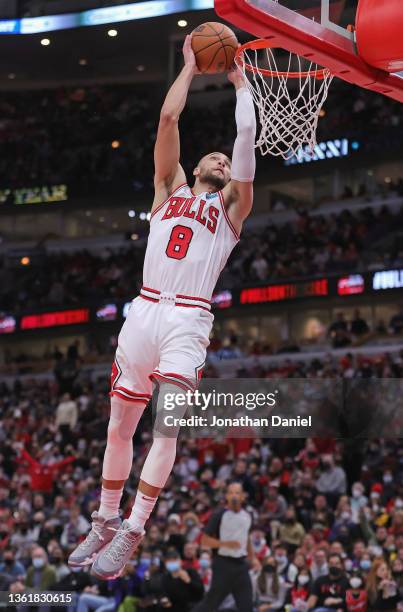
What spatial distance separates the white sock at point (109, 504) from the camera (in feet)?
22.6

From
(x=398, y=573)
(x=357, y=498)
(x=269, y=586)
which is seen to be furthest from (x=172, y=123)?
(x=357, y=498)

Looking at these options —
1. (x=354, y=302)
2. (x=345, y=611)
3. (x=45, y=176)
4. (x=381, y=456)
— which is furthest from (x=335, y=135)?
(x=345, y=611)

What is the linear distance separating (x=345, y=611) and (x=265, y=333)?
53.3ft

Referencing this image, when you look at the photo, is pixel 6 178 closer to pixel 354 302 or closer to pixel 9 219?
pixel 9 219

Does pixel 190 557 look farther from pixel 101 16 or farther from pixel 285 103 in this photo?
pixel 101 16

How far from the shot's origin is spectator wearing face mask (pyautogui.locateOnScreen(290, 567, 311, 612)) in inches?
497

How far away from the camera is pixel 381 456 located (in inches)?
672

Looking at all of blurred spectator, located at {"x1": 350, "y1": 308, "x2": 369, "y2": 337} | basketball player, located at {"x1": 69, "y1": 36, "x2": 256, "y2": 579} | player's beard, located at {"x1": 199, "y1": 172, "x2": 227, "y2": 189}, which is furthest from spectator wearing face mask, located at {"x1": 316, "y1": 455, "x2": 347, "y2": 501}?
player's beard, located at {"x1": 199, "y1": 172, "x2": 227, "y2": 189}

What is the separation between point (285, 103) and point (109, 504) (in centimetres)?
328

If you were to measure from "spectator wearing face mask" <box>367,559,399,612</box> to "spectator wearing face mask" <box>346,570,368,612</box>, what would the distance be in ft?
0.26

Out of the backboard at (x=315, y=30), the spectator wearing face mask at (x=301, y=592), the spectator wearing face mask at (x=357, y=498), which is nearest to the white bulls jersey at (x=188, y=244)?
the backboard at (x=315, y=30)

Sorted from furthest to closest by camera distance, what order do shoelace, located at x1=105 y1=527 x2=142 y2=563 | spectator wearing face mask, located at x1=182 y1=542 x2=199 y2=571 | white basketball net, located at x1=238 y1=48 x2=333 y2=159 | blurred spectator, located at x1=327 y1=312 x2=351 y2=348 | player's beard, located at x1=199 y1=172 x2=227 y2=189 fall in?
blurred spectator, located at x1=327 y1=312 x2=351 y2=348 < spectator wearing face mask, located at x1=182 y1=542 x2=199 y2=571 < white basketball net, located at x1=238 y1=48 x2=333 y2=159 < player's beard, located at x1=199 y1=172 x2=227 y2=189 < shoelace, located at x1=105 y1=527 x2=142 y2=563

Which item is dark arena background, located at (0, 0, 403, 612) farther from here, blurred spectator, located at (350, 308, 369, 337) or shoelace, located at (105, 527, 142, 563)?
shoelace, located at (105, 527, 142, 563)

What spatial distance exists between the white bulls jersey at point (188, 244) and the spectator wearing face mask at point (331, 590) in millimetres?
6615
